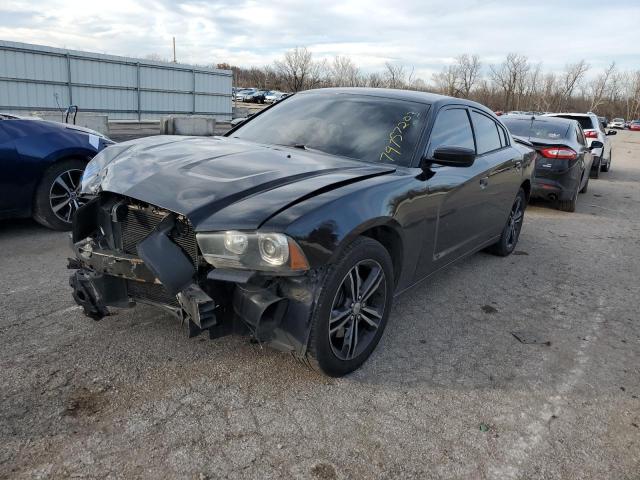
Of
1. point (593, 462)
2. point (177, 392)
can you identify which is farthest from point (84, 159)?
point (593, 462)

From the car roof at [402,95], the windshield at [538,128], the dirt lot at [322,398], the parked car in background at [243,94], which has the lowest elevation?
the dirt lot at [322,398]

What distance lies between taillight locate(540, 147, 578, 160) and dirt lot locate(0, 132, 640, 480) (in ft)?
15.3

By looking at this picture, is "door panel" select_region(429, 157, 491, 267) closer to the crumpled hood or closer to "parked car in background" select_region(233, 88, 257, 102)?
the crumpled hood

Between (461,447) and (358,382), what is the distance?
2.30 feet

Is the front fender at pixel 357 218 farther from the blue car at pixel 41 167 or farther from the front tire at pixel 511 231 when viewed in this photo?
the blue car at pixel 41 167

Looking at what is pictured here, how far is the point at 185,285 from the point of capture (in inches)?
103

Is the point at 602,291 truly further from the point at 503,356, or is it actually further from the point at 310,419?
the point at 310,419

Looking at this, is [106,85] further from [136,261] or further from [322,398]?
[322,398]

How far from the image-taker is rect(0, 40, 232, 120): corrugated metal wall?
62.7 ft

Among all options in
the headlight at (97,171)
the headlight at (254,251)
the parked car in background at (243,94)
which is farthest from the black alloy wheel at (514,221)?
the parked car in background at (243,94)

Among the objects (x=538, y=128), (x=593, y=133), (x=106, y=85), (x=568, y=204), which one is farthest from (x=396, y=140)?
(x=106, y=85)

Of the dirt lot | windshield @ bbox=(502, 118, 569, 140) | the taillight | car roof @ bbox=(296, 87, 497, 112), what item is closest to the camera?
the dirt lot

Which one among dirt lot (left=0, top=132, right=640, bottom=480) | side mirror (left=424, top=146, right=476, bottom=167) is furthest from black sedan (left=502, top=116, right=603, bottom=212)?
side mirror (left=424, top=146, right=476, bottom=167)

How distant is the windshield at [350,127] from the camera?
12.3 ft
